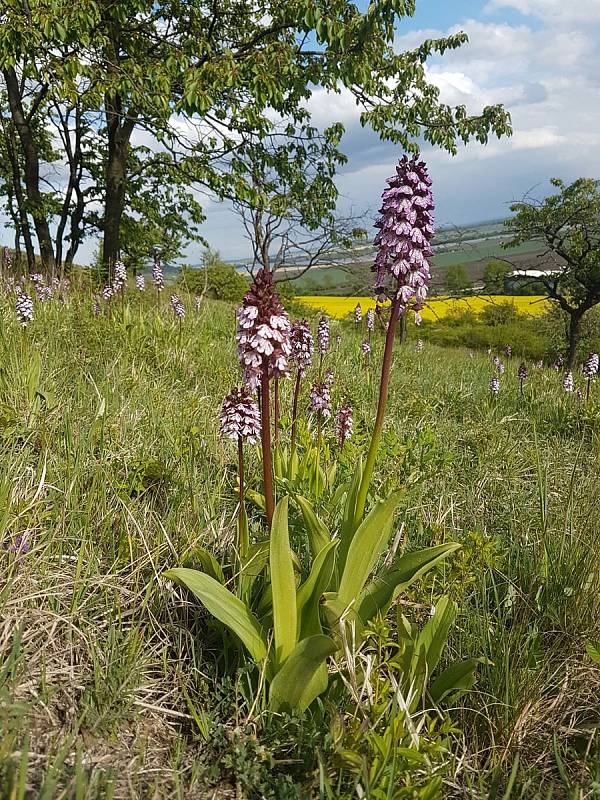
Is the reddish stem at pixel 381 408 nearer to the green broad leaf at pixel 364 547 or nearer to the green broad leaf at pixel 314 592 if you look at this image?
the green broad leaf at pixel 364 547

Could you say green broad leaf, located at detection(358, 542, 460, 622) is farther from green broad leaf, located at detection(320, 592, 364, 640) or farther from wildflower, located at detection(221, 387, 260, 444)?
wildflower, located at detection(221, 387, 260, 444)

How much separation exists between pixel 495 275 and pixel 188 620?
2538cm

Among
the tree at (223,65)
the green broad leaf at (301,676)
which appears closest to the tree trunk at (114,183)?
the tree at (223,65)

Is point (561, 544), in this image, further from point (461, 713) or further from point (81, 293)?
point (81, 293)

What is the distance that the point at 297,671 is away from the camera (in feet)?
5.91

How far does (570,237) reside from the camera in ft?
77.2

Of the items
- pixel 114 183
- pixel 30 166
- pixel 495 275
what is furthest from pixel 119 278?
pixel 495 275


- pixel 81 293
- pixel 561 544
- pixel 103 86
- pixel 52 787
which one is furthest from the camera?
pixel 103 86

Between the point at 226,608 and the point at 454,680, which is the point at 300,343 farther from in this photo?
the point at 454,680

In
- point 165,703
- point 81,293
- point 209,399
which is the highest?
point 81,293

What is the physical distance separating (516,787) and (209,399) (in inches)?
138

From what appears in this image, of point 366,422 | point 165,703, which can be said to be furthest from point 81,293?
point 165,703

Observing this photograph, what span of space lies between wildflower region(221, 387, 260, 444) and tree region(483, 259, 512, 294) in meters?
22.6

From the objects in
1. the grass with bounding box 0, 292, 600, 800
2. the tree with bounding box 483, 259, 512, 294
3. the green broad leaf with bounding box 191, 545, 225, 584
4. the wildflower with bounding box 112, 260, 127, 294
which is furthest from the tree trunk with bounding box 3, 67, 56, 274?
the tree with bounding box 483, 259, 512, 294
